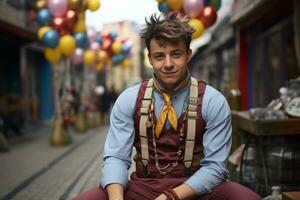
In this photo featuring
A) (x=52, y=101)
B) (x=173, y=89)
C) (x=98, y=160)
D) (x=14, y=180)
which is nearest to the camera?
(x=173, y=89)

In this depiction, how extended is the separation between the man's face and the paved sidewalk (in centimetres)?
385

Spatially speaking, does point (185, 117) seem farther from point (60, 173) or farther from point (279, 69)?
point (279, 69)

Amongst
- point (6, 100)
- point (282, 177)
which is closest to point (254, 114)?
point (282, 177)

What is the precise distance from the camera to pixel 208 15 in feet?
31.0

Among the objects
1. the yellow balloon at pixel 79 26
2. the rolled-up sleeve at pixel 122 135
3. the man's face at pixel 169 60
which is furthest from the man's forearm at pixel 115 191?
the yellow balloon at pixel 79 26

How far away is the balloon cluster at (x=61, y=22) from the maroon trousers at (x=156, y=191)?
819 cm

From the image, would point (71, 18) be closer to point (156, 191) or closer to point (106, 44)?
point (106, 44)

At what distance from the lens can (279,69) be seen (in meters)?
10.4

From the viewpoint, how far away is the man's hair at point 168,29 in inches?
108

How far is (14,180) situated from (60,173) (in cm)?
93

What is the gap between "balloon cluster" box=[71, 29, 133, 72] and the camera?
52.7 ft

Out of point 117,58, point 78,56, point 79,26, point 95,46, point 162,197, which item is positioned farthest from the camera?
point 117,58

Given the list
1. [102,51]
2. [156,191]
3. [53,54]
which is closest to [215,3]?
[53,54]

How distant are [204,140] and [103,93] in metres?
21.3
